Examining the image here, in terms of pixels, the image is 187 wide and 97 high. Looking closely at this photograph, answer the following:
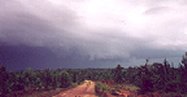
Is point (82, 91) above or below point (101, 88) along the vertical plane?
below

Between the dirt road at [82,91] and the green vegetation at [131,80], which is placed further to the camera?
the green vegetation at [131,80]

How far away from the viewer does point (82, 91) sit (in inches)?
2810

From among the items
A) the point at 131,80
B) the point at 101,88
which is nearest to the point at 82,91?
the point at 101,88

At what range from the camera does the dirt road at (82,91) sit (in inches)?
2726

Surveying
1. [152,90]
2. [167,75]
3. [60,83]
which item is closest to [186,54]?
[167,75]

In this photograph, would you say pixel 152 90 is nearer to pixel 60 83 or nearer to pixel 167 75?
pixel 167 75

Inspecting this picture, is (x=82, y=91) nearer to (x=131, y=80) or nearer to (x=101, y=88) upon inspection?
(x=101, y=88)

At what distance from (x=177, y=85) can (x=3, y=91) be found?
50.1m

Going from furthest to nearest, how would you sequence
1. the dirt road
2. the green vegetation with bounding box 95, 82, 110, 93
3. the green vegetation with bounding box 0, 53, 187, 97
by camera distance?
the green vegetation with bounding box 0, 53, 187, 97 → the green vegetation with bounding box 95, 82, 110, 93 → the dirt road

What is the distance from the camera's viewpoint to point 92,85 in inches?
2958

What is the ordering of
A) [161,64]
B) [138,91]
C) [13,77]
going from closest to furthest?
[138,91], [161,64], [13,77]

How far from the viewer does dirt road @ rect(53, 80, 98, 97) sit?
227 feet

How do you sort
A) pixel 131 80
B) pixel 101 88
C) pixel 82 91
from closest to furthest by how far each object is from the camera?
pixel 82 91 < pixel 101 88 < pixel 131 80

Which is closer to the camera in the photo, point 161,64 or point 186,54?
point 186,54
